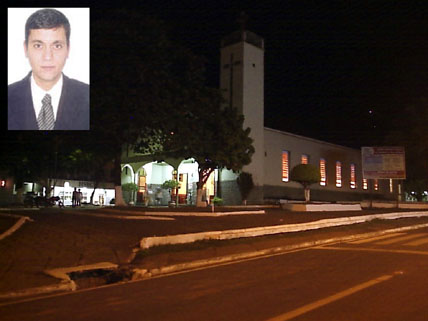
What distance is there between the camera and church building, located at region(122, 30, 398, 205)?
35500 mm

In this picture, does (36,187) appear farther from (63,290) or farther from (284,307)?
(284,307)

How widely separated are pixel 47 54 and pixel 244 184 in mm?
19620

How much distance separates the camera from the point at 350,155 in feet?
164

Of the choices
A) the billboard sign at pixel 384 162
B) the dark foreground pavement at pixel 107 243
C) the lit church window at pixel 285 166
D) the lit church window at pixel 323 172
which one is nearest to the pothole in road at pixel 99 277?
the dark foreground pavement at pixel 107 243

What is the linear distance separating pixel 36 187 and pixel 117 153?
23.7 meters

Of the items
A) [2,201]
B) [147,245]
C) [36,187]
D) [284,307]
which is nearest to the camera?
[284,307]

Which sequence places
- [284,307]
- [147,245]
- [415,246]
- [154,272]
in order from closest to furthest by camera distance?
[284,307], [154,272], [147,245], [415,246]

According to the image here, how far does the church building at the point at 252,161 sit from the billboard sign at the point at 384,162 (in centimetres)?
736

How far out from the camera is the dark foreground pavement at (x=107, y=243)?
35.6 ft

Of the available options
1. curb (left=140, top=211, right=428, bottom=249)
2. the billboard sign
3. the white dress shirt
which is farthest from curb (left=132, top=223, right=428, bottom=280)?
the billboard sign

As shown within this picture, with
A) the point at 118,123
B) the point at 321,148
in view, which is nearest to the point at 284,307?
the point at 118,123

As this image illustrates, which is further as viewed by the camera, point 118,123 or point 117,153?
point 117,153

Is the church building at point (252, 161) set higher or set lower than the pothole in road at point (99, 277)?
higher

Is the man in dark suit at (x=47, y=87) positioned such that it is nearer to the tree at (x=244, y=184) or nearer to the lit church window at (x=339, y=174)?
the tree at (x=244, y=184)
